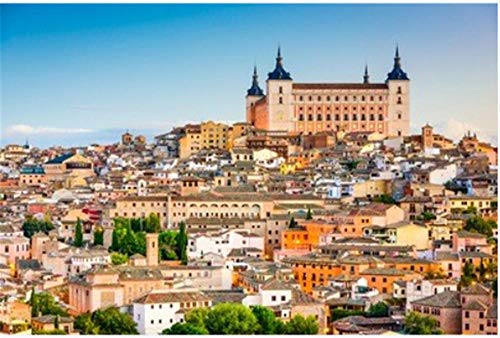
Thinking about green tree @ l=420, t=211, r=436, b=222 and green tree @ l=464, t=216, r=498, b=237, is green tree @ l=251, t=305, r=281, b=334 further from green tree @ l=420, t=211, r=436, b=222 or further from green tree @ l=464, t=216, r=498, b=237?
green tree @ l=420, t=211, r=436, b=222

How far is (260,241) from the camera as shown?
39.5 feet

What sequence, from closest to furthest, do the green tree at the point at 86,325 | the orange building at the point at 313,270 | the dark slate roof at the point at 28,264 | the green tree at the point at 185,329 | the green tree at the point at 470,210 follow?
the green tree at the point at 185,329 < the green tree at the point at 86,325 < the orange building at the point at 313,270 < the dark slate roof at the point at 28,264 < the green tree at the point at 470,210

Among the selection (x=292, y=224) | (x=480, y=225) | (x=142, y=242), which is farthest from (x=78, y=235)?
(x=480, y=225)

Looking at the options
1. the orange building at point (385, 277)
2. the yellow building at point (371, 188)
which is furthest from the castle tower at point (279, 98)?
the orange building at point (385, 277)

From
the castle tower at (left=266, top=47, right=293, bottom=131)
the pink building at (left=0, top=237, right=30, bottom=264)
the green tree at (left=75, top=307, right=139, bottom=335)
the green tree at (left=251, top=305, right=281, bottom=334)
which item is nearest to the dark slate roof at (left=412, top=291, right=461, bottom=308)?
the green tree at (left=251, top=305, right=281, bottom=334)

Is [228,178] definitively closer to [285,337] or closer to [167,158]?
[167,158]

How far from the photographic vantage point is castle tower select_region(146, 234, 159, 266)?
1102cm

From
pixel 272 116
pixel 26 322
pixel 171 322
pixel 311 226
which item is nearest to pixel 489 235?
pixel 311 226

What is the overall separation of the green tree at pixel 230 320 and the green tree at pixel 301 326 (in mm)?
236

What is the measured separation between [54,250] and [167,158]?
27.2 feet

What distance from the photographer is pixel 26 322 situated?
8.95 meters

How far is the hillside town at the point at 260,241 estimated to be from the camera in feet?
29.6

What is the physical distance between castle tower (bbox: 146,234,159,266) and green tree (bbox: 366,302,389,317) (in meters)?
2.35

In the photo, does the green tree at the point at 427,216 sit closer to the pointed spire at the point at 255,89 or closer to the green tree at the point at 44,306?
the green tree at the point at 44,306
